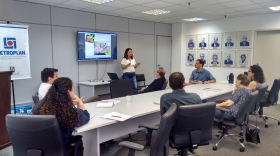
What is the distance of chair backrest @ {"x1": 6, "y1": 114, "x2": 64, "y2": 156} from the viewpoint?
164 cm

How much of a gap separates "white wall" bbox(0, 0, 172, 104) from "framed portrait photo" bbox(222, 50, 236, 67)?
2.89 meters

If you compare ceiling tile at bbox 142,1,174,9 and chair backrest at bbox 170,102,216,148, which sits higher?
ceiling tile at bbox 142,1,174,9

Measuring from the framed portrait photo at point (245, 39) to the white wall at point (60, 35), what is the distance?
3.18 m

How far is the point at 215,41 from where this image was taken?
282 inches

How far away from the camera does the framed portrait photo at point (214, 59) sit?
23.5 ft

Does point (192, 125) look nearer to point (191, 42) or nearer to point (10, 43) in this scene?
point (10, 43)

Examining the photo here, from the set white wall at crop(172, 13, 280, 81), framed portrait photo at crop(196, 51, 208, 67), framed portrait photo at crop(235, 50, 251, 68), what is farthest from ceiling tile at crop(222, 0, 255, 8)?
framed portrait photo at crop(196, 51, 208, 67)

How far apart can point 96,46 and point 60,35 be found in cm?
97

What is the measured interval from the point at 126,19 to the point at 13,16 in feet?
10.3

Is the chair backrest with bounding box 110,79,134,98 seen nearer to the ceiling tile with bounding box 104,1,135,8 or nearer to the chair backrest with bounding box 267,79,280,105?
the ceiling tile with bounding box 104,1,135,8

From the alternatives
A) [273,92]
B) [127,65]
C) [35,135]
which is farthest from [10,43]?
[273,92]

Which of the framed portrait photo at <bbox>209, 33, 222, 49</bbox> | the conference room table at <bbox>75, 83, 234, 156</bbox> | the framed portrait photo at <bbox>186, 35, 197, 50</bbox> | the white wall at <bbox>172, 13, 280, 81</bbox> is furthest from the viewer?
the framed portrait photo at <bbox>186, 35, 197, 50</bbox>

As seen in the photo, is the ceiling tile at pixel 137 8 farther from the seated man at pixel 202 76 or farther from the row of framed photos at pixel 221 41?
the row of framed photos at pixel 221 41

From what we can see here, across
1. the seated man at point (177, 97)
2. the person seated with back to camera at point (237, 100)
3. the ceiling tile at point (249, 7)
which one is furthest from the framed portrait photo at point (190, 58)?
the seated man at point (177, 97)
